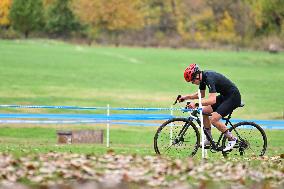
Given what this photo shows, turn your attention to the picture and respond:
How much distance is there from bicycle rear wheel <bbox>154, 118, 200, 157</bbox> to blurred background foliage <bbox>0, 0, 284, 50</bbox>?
99.4 meters

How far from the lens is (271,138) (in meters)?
28.7

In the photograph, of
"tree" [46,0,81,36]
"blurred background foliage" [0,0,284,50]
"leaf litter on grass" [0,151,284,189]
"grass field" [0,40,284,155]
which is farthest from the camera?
"tree" [46,0,81,36]

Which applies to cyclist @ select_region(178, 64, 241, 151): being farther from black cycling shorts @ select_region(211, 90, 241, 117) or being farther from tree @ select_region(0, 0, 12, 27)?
tree @ select_region(0, 0, 12, 27)

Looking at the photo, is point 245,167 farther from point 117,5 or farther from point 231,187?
point 117,5

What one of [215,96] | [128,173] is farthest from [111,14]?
[128,173]

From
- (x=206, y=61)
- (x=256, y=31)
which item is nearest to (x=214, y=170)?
(x=206, y=61)

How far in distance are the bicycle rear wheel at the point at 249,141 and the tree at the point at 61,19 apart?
116952 mm

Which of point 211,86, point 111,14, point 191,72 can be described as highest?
point 111,14

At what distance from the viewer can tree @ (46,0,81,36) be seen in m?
132

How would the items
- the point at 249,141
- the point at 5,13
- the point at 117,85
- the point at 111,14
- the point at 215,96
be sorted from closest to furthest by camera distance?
the point at 215,96, the point at 249,141, the point at 117,85, the point at 5,13, the point at 111,14

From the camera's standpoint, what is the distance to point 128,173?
34.7 feet

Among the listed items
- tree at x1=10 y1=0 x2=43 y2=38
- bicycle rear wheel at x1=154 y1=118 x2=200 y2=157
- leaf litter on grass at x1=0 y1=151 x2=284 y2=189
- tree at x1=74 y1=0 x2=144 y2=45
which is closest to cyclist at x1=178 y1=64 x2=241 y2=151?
bicycle rear wheel at x1=154 y1=118 x2=200 y2=157

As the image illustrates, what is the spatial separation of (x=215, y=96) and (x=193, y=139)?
2.98 ft

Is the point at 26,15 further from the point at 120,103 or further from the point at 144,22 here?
the point at 120,103
